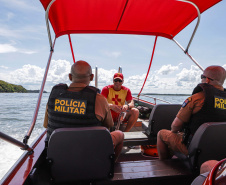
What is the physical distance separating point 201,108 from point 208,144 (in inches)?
12.1

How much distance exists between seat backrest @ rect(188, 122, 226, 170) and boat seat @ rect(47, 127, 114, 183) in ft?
2.18

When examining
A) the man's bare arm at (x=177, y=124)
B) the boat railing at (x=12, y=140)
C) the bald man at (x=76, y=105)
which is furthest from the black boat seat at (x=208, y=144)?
the boat railing at (x=12, y=140)

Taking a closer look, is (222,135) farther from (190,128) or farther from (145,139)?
(145,139)

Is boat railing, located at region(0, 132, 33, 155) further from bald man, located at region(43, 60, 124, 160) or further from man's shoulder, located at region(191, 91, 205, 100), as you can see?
man's shoulder, located at region(191, 91, 205, 100)

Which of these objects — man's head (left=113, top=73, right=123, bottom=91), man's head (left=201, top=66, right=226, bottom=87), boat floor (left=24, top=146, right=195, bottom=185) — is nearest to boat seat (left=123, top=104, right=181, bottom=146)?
boat floor (left=24, top=146, right=195, bottom=185)

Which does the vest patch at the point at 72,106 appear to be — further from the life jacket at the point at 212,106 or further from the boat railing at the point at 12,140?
the life jacket at the point at 212,106

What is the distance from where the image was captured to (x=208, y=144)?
1.48m

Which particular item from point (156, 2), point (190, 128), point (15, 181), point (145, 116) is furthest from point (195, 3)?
point (145, 116)

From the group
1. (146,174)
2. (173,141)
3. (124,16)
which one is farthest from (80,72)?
(124,16)

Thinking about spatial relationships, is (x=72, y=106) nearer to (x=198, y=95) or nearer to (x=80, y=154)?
(x=80, y=154)

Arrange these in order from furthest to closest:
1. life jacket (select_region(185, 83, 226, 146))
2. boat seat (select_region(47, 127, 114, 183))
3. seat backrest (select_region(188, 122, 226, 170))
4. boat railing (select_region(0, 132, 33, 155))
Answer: life jacket (select_region(185, 83, 226, 146)), seat backrest (select_region(188, 122, 226, 170)), boat seat (select_region(47, 127, 114, 183)), boat railing (select_region(0, 132, 33, 155))

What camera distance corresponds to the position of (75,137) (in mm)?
1310

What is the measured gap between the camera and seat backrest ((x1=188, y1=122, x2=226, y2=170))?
4.74 feet

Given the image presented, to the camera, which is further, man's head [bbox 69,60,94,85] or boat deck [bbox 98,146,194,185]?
man's head [bbox 69,60,94,85]
